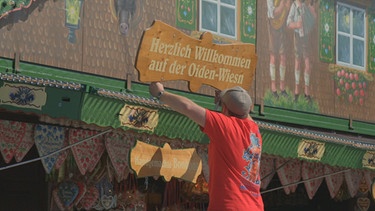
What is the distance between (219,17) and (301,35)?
5.94 feet

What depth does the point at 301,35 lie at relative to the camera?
40.4 ft

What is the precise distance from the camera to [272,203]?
13445mm

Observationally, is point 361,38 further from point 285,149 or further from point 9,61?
point 9,61

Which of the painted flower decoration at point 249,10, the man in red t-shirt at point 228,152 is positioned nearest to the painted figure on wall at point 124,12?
the painted flower decoration at point 249,10

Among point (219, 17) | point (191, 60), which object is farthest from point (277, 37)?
point (191, 60)

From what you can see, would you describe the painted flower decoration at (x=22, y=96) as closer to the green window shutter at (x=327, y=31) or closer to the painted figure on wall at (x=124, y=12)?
the painted figure on wall at (x=124, y=12)

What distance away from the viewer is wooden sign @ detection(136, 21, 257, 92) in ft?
Answer: 25.2

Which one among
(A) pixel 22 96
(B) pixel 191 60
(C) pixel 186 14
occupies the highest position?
(C) pixel 186 14

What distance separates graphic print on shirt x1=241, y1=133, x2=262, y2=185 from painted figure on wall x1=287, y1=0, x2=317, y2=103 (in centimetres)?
625

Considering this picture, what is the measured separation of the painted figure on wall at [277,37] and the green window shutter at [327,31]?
2.96ft

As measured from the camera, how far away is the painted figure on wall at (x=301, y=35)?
480 inches

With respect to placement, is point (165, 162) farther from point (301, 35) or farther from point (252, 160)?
point (301, 35)

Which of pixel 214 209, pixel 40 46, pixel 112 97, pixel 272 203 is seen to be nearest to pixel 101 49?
pixel 40 46

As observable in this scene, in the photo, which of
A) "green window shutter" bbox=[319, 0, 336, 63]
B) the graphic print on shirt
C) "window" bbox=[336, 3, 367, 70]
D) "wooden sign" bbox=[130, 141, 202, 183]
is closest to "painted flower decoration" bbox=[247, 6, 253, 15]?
"green window shutter" bbox=[319, 0, 336, 63]
